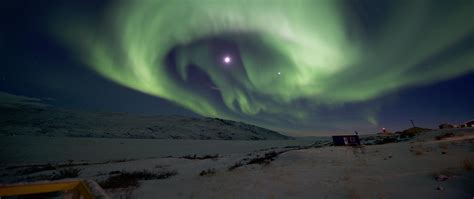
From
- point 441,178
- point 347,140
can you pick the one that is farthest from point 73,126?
point 441,178

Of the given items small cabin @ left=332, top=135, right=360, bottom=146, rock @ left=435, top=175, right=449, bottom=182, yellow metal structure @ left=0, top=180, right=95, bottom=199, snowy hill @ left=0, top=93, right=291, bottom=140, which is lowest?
rock @ left=435, top=175, right=449, bottom=182

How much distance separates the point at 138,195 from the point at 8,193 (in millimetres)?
4345

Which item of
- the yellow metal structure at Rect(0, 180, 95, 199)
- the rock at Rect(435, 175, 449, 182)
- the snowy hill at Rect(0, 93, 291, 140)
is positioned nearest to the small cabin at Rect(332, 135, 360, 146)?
the rock at Rect(435, 175, 449, 182)

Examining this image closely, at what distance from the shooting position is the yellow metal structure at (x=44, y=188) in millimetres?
2515

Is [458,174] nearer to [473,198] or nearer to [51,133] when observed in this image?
[473,198]

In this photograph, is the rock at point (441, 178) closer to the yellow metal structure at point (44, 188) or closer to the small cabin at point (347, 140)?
the yellow metal structure at point (44, 188)

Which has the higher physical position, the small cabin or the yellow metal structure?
the small cabin

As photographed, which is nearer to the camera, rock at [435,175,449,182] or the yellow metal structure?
the yellow metal structure

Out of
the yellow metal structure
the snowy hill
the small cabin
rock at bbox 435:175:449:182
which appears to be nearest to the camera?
the yellow metal structure

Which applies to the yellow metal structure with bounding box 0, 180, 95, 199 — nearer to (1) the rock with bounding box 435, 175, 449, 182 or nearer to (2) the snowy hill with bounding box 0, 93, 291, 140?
(1) the rock with bounding box 435, 175, 449, 182

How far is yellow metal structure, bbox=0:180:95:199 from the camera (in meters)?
2.52

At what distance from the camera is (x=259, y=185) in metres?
6.98

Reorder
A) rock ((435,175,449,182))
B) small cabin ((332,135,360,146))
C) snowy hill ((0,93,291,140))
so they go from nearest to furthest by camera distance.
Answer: rock ((435,175,449,182))
small cabin ((332,135,360,146))
snowy hill ((0,93,291,140))

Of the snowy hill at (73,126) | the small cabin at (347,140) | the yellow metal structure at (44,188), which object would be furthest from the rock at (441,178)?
the snowy hill at (73,126)
